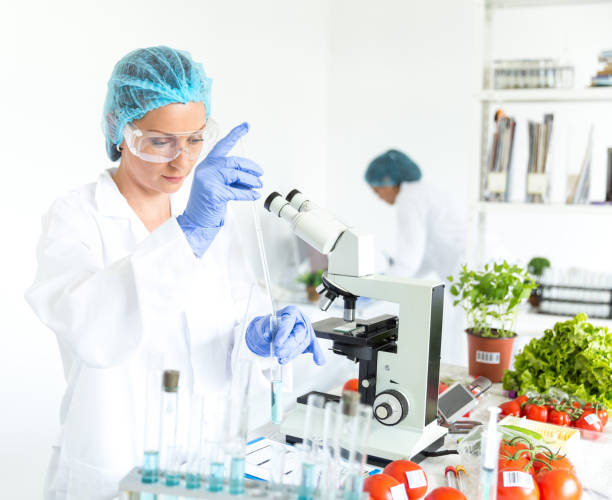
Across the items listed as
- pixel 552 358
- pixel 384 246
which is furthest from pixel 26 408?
pixel 384 246

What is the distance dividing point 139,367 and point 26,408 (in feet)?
4.17

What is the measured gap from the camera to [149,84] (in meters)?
1.44

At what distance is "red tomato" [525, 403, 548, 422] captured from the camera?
1.62 metres

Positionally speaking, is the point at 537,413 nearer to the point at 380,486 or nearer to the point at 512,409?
the point at 512,409

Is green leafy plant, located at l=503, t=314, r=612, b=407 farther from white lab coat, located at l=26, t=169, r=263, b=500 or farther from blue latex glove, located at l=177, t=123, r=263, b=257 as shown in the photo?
blue latex glove, located at l=177, t=123, r=263, b=257

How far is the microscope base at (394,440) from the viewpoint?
1334 millimetres

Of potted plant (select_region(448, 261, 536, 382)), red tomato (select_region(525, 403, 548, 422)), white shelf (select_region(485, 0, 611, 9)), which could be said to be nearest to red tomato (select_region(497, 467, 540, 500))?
red tomato (select_region(525, 403, 548, 422))

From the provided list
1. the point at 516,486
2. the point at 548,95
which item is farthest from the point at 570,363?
the point at 548,95

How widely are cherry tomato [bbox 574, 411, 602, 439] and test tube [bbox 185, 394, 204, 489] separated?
1106mm

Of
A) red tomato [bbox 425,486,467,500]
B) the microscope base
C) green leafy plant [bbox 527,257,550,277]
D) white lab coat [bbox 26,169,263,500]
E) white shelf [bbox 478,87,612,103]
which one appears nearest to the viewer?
red tomato [bbox 425,486,467,500]

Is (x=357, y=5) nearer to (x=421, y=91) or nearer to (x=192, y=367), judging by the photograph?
(x=421, y=91)

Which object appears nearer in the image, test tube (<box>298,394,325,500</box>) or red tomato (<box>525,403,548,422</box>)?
test tube (<box>298,394,325,500</box>)

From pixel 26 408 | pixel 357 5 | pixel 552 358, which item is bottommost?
pixel 26 408

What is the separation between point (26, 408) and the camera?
8.01 ft
